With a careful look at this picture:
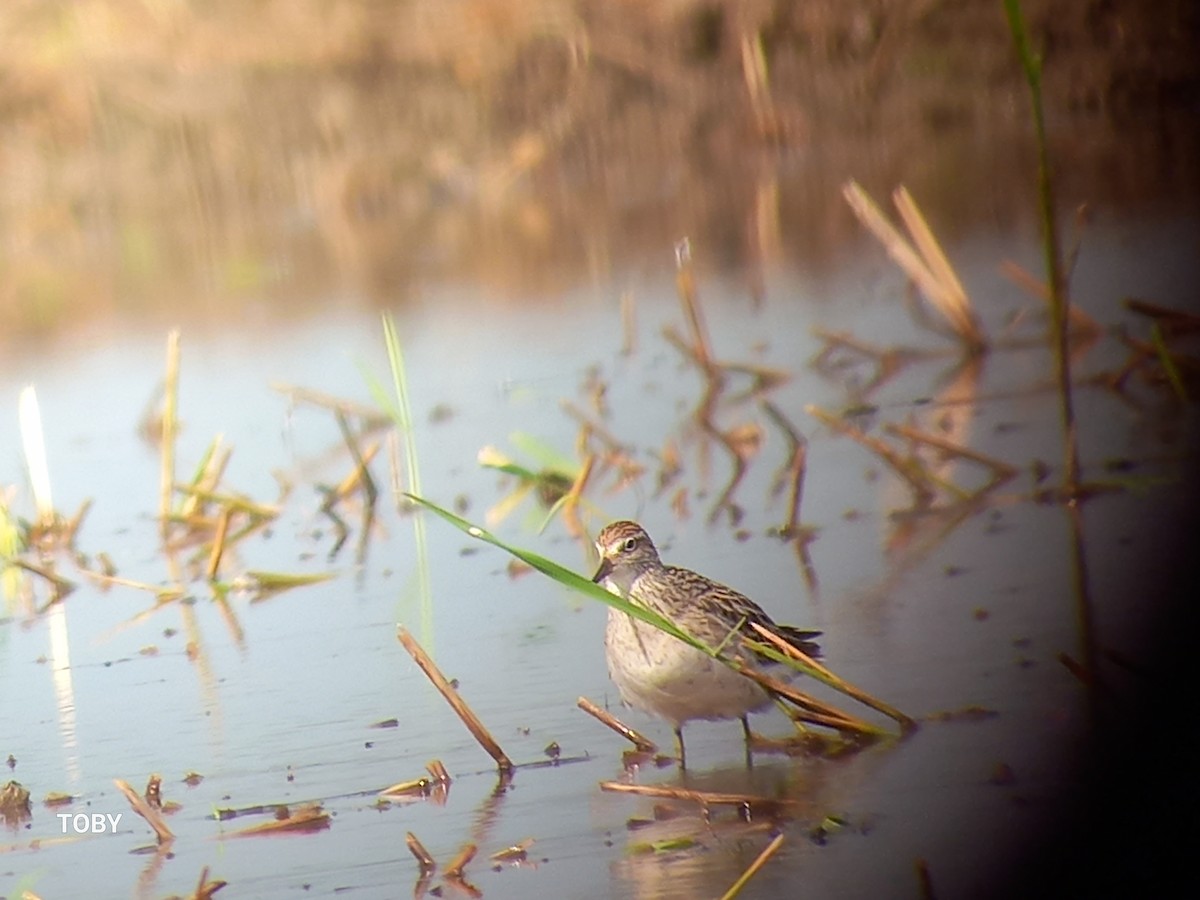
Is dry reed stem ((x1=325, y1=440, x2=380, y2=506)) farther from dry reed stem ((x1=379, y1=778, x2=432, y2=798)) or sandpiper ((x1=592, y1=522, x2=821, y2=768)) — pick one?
dry reed stem ((x1=379, y1=778, x2=432, y2=798))

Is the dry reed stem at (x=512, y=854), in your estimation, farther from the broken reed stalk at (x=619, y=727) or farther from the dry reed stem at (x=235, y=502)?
the dry reed stem at (x=235, y=502)

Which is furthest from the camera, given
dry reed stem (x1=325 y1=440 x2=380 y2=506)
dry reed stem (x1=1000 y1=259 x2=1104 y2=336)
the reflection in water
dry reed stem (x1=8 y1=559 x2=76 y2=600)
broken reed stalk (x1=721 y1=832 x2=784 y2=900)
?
dry reed stem (x1=1000 y1=259 x2=1104 y2=336)

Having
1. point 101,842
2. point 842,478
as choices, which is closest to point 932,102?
point 842,478

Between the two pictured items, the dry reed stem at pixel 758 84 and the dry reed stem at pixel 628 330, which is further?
the dry reed stem at pixel 758 84

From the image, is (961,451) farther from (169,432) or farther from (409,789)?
(169,432)

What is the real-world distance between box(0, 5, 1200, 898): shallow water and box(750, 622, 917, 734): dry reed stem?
0.07 m

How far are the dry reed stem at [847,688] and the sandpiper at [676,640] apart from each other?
5 centimetres

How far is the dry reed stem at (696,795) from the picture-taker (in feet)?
13.5

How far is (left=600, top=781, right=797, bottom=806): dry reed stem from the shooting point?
4.12m

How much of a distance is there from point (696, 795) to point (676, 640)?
412 mm

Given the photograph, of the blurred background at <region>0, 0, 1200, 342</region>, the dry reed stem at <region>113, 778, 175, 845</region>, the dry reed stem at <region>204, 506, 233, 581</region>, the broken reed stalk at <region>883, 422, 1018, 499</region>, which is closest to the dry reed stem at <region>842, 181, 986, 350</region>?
the broken reed stalk at <region>883, 422, 1018, 499</region>

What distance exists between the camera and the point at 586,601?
599cm

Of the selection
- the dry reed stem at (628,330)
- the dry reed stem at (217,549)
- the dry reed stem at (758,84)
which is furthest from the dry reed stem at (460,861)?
the dry reed stem at (758,84)

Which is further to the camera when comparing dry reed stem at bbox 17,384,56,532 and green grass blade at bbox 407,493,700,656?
dry reed stem at bbox 17,384,56,532
